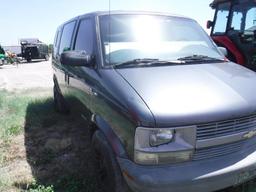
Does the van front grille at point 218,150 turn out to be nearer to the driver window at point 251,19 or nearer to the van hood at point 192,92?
the van hood at point 192,92

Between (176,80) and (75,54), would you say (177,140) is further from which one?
(75,54)

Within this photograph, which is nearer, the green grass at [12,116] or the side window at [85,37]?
the side window at [85,37]

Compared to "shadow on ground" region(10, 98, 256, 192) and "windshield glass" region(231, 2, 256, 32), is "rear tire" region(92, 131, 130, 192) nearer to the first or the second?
"shadow on ground" region(10, 98, 256, 192)

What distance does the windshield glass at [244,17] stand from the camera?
702 centimetres

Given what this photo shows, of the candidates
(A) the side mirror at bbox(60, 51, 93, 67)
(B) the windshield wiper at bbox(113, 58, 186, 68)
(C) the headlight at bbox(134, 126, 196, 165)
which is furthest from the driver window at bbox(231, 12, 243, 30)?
(C) the headlight at bbox(134, 126, 196, 165)

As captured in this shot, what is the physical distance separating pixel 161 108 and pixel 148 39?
1.36 m

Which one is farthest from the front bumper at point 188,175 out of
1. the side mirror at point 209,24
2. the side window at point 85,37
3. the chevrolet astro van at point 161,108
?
the side mirror at point 209,24

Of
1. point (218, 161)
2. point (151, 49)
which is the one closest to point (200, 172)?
point (218, 161)

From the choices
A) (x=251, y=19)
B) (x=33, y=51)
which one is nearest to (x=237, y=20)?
(x=251, y=19)

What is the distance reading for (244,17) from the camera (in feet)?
23.7

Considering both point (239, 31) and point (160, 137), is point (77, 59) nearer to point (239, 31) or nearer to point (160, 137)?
point (160, 137)

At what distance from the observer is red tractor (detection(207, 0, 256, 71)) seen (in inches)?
280

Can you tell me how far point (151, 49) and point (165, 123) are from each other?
4.40 ft

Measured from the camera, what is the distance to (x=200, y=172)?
2598 mm
